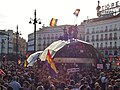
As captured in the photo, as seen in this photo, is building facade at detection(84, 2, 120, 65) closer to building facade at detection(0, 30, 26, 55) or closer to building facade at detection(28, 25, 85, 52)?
building facade at detection(28, 25, 85, 52)

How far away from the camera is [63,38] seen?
1431 inches

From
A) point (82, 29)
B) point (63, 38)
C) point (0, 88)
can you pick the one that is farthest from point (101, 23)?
point (0, 88)

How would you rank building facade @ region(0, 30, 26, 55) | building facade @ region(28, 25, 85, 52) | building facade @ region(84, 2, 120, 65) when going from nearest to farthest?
building facade @ region(84, 2, 120, 65), building facade @ region(28, 25, 85, 52), building facade @ region(0, 30, 26, 55)

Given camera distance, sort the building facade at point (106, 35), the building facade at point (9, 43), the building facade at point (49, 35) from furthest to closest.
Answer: the building facade at point (9, 43) < the building facade at point (49, 35) < the building facade at point (106, 35)

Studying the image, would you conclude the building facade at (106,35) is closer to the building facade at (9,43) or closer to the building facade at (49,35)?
the building facade at (49,35)

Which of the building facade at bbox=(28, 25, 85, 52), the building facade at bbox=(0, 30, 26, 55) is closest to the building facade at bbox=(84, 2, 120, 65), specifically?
the building facade at bbox=(28, 25, 85, 52)

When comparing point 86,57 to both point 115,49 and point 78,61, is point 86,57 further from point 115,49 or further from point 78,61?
point 115,49

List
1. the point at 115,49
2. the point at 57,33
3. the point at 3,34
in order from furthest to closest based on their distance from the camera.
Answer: the point at 3,34, the point at 57,33, the point at 115,49

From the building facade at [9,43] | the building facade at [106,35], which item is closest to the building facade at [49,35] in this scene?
the building facade at [9,43]

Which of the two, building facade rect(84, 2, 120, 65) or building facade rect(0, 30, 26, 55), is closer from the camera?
building facade rect(84, 2, 120, 65)

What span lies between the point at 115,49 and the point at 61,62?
45262 millimetres

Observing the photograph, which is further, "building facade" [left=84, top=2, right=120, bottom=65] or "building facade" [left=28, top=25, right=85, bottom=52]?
"building facade" [left=28, top=25, right=85, bottom=52]

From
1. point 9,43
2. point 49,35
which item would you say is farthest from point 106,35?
point 9,43

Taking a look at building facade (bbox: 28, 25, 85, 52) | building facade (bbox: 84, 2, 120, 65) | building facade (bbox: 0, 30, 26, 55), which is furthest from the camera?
building facade (bbox: 0, 30, 26, 55)
